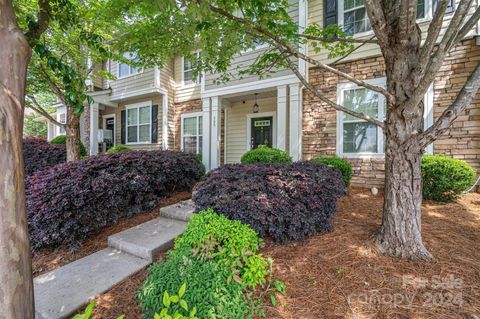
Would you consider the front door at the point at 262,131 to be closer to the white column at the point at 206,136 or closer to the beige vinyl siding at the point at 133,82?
the white column at the point at 206,136

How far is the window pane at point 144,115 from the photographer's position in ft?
32.8

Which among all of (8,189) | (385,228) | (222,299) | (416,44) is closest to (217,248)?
(222,299)

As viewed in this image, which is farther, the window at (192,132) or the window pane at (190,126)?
the window pane at (190,126)

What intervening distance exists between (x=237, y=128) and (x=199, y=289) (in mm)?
7390

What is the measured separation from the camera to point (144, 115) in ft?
33.2

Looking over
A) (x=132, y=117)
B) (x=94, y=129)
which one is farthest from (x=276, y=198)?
(x=94, y=129)

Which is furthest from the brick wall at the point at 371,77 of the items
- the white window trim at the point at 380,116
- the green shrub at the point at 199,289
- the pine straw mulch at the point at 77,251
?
the green shrub at the point at 199,289

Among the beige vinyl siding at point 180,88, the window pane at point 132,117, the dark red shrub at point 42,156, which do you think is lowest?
the dark red shrub at point 42,156

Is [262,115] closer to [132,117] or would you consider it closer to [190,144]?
[190,144]

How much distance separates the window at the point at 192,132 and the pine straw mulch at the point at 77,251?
5.66m

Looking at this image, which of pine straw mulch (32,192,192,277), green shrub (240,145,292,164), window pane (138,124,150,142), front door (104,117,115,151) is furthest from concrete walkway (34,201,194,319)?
front door (104,117,115,151)

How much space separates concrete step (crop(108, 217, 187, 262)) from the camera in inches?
109

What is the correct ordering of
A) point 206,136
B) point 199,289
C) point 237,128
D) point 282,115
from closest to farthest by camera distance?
1. point 199,289
2. point 282,115
3. point 206,136
4. point 237,128

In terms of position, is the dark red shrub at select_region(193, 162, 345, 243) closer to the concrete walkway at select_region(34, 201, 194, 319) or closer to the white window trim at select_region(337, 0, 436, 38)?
the concrete walkway at select_region(34, 201, 194, 319)
